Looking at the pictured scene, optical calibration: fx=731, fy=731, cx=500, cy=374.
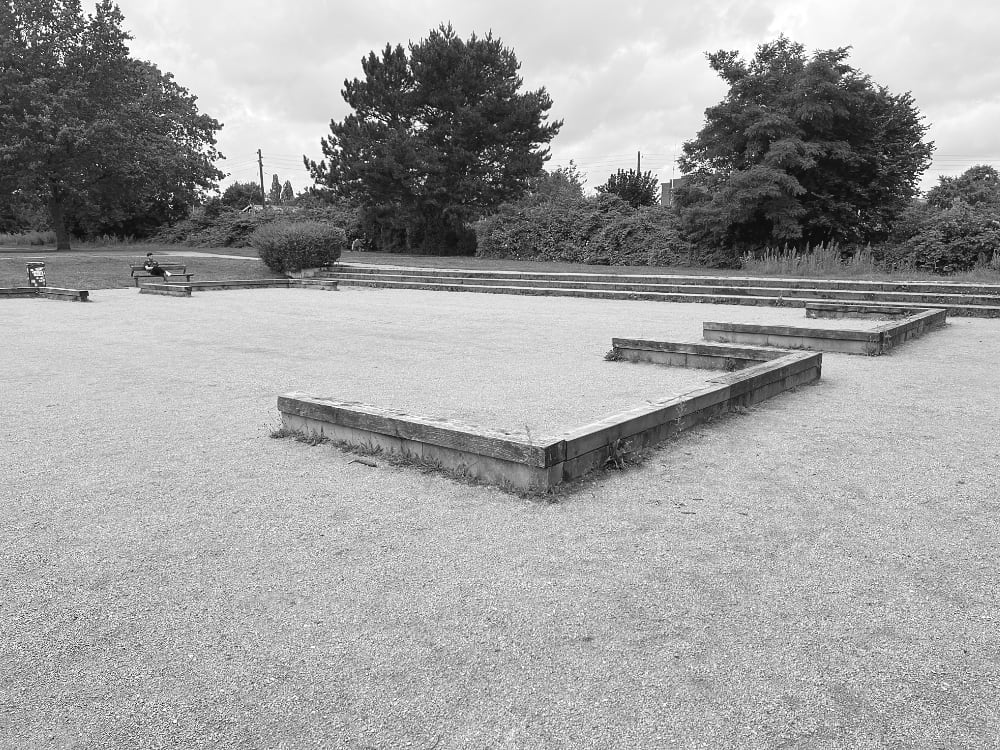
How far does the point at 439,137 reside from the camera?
1176 inches

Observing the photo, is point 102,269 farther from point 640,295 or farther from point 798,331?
point 798,331

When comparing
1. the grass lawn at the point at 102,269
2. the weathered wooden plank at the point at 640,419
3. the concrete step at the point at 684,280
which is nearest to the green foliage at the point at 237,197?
the grass lawn at the point at 102,269

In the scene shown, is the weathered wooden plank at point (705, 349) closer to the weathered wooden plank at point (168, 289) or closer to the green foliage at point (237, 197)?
the weathered wooden plank at point (168, 289)

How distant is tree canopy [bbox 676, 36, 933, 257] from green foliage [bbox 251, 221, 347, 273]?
39.5ft

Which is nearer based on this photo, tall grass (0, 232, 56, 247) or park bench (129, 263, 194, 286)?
park bench (129, 263, 194, 286)

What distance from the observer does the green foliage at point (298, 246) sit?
1998 cm

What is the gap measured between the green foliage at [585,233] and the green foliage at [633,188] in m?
3.64

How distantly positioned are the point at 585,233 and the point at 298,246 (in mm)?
12028

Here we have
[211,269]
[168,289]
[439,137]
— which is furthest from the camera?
[439,137]

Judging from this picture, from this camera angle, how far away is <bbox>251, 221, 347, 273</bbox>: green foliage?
1998 centimetres

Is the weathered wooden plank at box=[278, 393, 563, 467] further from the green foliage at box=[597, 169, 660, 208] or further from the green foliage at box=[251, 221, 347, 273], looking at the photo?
the green foliage at box=[597, 169, 660, 208]

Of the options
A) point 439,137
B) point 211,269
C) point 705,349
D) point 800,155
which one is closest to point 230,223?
point 439,137

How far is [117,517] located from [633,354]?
5.27 metres

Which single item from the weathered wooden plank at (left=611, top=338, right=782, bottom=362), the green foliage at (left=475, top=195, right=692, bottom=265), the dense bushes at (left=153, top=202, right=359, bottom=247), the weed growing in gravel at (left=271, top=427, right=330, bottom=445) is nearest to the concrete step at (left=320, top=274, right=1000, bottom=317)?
the weathered wooden plank at (left=611, top=338, right=782, bottom=362)
